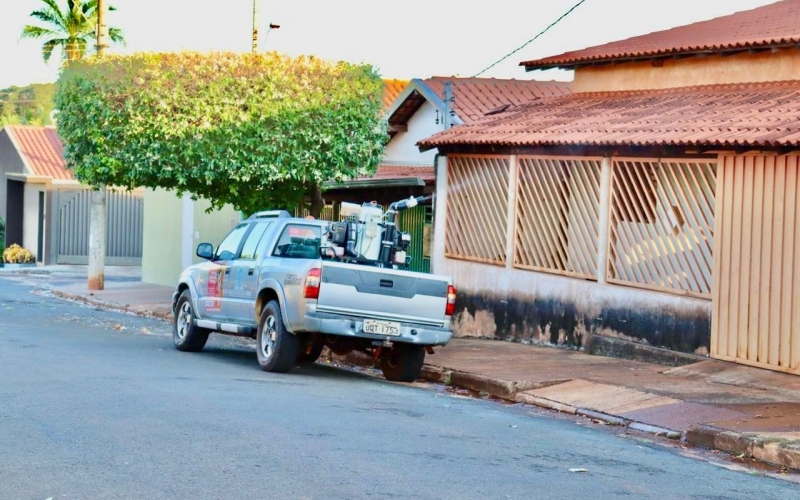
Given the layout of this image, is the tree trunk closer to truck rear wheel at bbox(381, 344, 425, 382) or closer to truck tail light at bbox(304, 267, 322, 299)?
truck rear wheel at bbox(381, 344, 425, 382)

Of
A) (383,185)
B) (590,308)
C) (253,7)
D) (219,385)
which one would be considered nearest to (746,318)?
(590,308)

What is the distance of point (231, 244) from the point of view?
15797 mm

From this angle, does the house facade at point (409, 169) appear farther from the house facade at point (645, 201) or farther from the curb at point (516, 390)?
the curb at point (516, 390)

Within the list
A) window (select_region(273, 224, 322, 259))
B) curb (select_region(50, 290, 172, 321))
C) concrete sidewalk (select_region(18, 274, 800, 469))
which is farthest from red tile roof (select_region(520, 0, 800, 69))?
curb (select_region(50, 290, 172, 321))

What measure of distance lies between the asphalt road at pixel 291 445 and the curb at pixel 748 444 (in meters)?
0.46

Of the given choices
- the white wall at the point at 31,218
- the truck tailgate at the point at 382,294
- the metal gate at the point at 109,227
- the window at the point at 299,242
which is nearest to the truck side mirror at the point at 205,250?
the window at the point at 299,242

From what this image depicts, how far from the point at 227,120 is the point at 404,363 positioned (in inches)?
312

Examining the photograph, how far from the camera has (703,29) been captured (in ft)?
62.6

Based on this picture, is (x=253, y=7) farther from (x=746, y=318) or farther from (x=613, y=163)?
(x=746, y=318)

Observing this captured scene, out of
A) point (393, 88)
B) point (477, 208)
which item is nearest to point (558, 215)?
point (477, 208)

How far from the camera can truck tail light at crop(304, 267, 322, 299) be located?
42.2 ft

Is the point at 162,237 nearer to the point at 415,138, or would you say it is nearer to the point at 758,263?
the point at 415,138

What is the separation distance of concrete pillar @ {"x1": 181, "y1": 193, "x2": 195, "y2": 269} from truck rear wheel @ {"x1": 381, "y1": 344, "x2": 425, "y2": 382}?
17988 mm

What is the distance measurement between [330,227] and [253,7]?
57.9 feet
